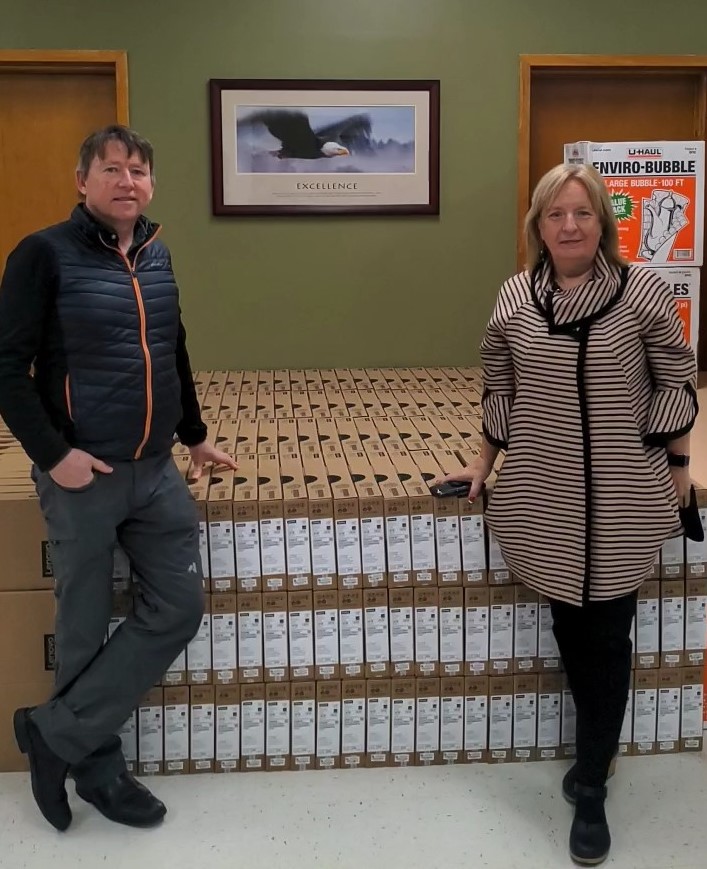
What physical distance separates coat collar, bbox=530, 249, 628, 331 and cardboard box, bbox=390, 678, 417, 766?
2.95 feet

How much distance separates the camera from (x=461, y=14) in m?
4.03

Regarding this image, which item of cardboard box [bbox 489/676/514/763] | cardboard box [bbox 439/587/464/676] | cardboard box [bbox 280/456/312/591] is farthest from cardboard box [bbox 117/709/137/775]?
cardboard box [bbox 489/676/514/763]

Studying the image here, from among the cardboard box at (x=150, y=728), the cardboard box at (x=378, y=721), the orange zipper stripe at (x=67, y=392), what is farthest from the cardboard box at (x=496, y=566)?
the orange zipper stripe at (x=67, y=392)

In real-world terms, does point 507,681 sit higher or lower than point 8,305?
lower

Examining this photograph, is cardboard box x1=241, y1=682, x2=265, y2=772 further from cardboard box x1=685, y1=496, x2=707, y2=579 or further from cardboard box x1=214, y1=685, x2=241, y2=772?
cardboard box x1=685, y1=496, x2=707, y2=579

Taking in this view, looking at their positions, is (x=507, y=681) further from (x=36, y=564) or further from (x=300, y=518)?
(x=36, y=564)

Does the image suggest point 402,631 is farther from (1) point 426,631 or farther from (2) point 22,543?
(2) point 22,543

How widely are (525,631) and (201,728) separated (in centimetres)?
77

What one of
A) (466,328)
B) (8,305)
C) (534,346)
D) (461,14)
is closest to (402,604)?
(534,346)

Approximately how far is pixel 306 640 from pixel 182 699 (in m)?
0.31

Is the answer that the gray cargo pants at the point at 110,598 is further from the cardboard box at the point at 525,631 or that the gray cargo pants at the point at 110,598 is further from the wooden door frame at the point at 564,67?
the wooden door frame at the point at 564,67

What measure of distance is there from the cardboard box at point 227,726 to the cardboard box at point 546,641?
2.28 ft

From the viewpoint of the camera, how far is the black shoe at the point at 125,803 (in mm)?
1868

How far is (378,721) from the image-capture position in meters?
2.12
